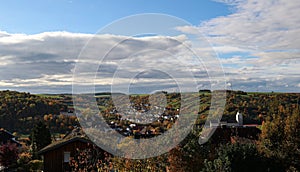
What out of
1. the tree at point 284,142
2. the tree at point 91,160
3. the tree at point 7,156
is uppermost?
the tree at point 284,142

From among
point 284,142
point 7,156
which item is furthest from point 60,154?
point 284,142

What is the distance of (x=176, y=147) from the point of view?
14.9 metres

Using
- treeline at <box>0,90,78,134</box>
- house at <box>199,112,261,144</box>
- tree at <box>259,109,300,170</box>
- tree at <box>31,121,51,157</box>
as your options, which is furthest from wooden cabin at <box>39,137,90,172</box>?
treeline at <box>0,90,78,134</box>

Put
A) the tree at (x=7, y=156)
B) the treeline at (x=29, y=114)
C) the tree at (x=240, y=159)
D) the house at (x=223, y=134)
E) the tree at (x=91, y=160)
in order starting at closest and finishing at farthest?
1. the tree at (x=240, y=159)
2. the tree at (x=91, y=160)
3. the house at (x=223, y=134)
4. the tree at (x=7, y=156)
5. the treeline at (x=29, y=114)

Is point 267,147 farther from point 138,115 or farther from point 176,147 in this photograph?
point 138,115

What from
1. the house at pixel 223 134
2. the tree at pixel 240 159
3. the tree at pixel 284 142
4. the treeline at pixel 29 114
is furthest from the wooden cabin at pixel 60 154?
the treeline at pixel 29 114

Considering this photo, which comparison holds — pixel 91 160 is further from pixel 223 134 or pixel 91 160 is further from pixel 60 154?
pixel 223 134

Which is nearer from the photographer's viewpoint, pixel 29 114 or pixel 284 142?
pixel 284 142

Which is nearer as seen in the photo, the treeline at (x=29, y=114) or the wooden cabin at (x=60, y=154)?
the wooden cabin at (x=60, y=154)

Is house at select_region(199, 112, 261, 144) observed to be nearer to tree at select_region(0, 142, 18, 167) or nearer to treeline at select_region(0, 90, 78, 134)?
tree at select_region(0, 142, 18, 167)

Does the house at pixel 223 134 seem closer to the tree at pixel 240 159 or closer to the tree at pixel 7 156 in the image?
the tree at pixel 240 159

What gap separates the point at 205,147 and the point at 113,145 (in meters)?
5.58

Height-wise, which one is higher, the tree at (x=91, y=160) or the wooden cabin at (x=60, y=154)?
the tree at (x=91, y=160)

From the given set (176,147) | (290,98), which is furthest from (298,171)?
(290,98)
